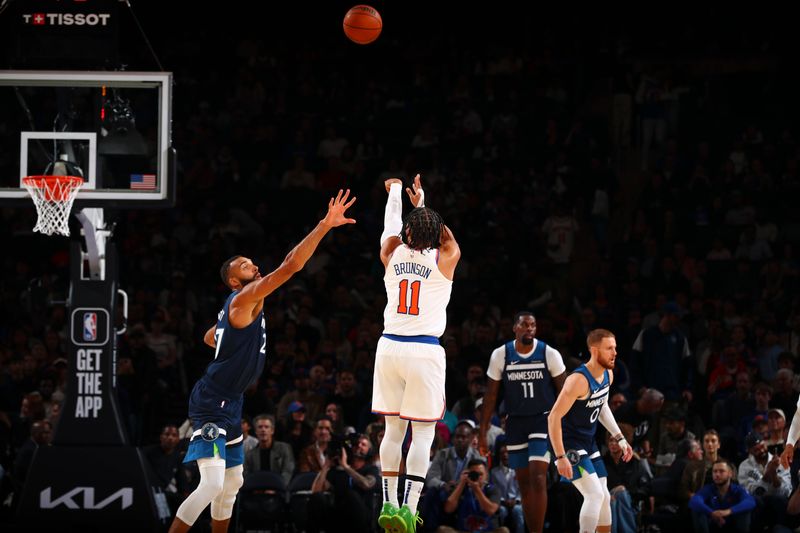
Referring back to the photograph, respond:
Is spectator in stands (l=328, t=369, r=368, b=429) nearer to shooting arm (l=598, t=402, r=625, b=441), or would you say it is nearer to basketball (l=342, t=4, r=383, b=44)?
shooting arm (l=598, t=402, r=625, b=441)

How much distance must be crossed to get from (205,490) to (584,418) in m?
3.06

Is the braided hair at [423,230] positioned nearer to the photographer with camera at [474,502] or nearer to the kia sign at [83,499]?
the photographer with camera at [474,502]

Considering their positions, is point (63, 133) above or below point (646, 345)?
above

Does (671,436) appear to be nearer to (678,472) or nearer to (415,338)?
(678,472)

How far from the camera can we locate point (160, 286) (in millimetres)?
17188

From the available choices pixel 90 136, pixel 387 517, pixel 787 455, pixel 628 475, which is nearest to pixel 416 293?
pixel 387 517

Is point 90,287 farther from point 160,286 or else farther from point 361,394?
point 160,286

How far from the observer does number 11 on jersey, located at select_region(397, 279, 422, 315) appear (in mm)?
8258

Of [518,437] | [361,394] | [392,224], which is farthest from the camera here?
[361,394]

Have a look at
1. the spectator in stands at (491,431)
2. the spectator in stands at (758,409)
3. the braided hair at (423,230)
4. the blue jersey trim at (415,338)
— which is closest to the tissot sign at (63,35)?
the braided hair at (423,230)

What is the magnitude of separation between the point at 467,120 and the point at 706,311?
588 cm

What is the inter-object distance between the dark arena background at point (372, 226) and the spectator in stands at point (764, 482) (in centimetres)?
4

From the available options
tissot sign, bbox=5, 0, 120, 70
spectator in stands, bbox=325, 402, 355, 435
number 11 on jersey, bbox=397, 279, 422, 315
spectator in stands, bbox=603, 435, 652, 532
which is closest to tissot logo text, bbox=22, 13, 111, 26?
tissot sign, bbox=5, 0, 120, 70

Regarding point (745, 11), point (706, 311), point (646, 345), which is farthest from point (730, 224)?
point (745, 11)
